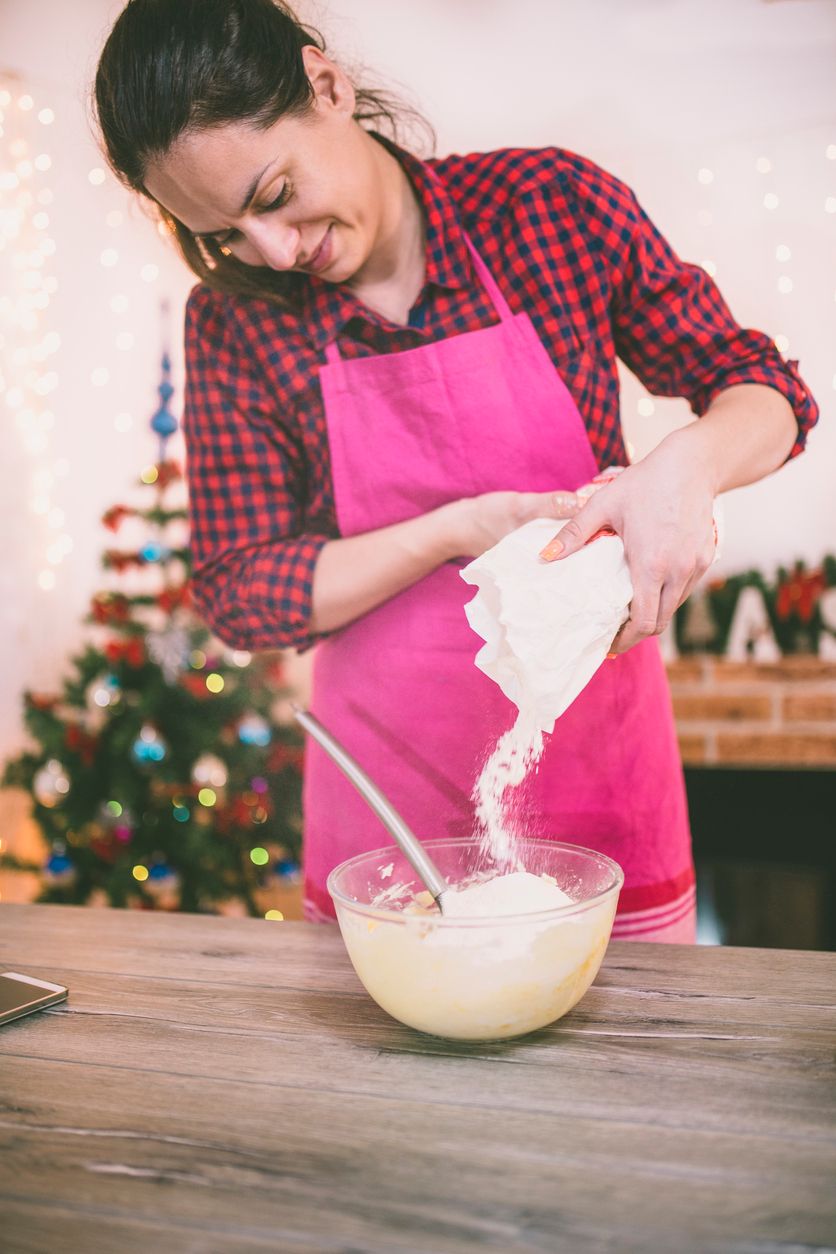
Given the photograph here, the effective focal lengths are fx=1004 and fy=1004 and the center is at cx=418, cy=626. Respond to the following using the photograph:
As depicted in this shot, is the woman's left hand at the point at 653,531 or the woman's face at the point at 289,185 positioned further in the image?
the woman's face at the point at 289,185

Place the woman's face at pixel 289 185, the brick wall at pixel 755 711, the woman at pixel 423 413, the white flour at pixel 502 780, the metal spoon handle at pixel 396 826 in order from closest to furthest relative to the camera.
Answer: the metal spoon handle at pixel 396 826, the white flour at pixel 502 780, the woman's face at pixel 289 185, the woman at pixel 423 413, the brick wall at pixel 755 711

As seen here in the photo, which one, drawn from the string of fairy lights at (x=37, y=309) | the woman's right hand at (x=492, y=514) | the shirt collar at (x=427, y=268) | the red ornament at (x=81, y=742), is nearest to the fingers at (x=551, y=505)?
the woman's right hand at (x=492, y=514)

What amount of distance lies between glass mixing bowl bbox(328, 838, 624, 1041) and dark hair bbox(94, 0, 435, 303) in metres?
0.81

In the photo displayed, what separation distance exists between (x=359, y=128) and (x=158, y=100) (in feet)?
0.92

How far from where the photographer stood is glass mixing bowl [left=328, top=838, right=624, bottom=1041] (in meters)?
0.72

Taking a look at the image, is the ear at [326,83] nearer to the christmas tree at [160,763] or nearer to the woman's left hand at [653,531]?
the woman's left hand at [653,531]

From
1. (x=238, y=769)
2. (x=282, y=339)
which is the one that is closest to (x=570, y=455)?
(x=282, y=339)

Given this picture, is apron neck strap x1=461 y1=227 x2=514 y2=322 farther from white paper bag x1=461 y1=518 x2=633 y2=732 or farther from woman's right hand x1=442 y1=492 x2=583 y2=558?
white paper bag x1=461 y1=518 x2=633 y2=732

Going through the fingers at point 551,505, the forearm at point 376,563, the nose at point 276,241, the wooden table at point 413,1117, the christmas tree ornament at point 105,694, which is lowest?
the christmas tree ornament at point 105,694

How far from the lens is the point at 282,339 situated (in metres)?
1.29

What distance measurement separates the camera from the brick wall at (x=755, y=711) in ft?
9.34

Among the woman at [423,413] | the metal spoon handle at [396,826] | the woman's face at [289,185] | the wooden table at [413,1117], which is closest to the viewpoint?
the wooden table at [413,1117]

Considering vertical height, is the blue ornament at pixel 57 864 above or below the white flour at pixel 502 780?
below

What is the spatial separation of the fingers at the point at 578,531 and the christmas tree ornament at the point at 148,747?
6.64 feet
